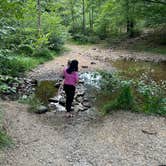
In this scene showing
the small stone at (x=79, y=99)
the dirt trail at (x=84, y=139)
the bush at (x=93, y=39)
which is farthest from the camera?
the bush at (x=93, y=39)

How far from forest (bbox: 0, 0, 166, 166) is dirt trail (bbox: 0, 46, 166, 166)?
0.02 metres

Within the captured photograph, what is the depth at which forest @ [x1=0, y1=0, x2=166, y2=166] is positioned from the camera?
805 centimetres

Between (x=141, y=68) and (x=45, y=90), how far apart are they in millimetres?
7102

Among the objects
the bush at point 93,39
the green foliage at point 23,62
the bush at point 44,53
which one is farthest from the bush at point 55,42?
the bush at point 93,39

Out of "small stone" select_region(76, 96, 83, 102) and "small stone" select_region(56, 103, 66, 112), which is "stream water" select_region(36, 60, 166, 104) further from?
"small stone" select_region(76, 96, 83, 102)

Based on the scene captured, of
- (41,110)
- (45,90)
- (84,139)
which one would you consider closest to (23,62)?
(45,90)

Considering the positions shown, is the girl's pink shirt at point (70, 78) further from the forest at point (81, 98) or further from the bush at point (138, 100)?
the bush at point (138, 100)

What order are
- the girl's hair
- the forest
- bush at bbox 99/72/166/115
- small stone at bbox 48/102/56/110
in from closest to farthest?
1. the forest
2. the girl's hair
3. bush at bbox 99/72/166/115
4. small stone at bbox 48/102/56/110

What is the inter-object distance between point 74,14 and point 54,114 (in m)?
31.6

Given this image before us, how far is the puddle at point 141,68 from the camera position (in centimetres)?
1780

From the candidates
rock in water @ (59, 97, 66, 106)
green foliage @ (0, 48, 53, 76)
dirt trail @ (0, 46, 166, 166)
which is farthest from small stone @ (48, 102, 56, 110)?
green foliage @ (0, 48, 53, 76)

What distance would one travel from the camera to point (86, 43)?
115ft

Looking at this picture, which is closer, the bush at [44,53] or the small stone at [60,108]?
the small stone at [60,108]

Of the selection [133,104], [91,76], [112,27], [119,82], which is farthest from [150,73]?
[112,27]
